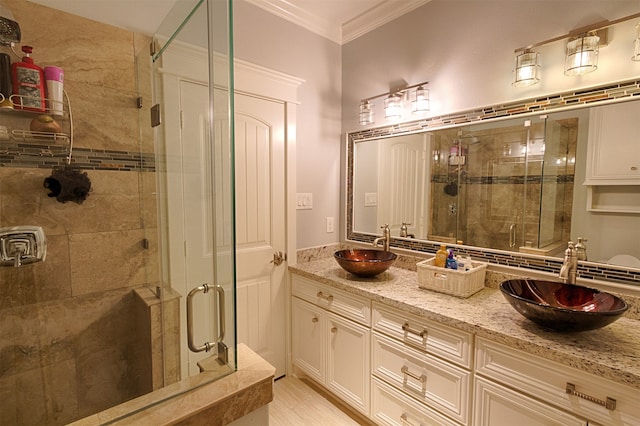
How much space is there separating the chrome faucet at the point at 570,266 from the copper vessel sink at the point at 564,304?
0.11 feet

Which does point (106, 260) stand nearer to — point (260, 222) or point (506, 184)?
point (260, 222)

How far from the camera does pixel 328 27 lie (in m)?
2.42

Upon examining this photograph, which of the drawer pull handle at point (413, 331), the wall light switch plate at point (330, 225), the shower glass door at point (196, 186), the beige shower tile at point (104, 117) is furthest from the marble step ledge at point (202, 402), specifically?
the wall light switch plate at point (330, 225)

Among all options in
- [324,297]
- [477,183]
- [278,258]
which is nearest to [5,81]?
[278,258]

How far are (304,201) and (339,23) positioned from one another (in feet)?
4.74

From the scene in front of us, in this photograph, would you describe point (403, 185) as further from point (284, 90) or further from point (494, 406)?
point (494, 406)

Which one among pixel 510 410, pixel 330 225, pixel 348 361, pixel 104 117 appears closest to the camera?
pixel 510 410

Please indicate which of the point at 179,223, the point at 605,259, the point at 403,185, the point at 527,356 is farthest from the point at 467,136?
the point at 179,223

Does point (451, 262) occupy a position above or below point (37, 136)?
below

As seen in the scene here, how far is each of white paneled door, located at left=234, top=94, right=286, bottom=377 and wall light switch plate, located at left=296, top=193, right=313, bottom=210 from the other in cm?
14

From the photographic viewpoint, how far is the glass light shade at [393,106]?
212cm

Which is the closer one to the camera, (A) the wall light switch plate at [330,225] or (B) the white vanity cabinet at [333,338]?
(B) the white vanity cabinet at [333,338]

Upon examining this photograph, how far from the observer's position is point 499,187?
177cm

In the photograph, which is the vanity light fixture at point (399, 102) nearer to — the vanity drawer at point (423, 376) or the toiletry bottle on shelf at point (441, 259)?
the toiletry bottle on shelf at point (441, 259)
